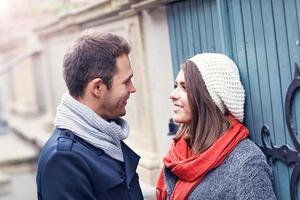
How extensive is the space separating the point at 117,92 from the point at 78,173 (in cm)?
41

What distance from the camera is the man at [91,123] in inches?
98.7

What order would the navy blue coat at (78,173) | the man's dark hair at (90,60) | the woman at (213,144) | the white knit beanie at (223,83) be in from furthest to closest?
the white knit beanie at (223,83), the woman at (213,144), the man's dark hair at (90,60), the navy blue coat at (78,173)

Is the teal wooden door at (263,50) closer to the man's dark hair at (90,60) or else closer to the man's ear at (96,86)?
the man's dark hair at (90,60)

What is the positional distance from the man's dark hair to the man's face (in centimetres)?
3

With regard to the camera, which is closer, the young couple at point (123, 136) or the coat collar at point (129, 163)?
the young couple at point (123, 136)

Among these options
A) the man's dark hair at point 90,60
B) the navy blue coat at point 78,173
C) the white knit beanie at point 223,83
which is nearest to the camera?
the navy blue coat at point 78,173

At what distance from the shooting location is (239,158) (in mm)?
2730

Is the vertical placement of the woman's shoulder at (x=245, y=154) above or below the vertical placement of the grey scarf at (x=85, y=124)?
below

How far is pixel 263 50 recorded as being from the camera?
286cm

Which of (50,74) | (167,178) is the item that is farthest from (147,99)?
(50,74)

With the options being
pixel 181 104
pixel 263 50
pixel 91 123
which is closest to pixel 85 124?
pixel 91 123

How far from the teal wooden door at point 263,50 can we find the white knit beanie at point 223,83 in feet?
0.31

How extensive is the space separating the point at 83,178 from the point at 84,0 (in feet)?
16.9

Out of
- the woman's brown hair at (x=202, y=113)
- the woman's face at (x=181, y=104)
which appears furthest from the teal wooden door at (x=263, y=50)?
the woman's face at (x=181, y=104)
